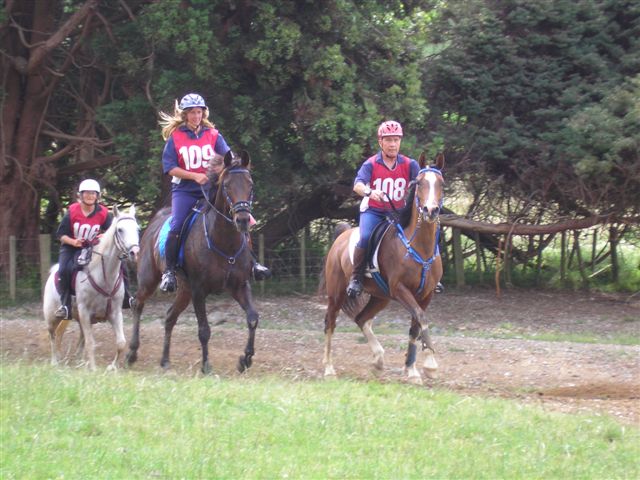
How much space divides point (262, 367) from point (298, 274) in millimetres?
9856

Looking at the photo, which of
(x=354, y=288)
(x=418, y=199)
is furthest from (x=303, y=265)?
(x=418, y=199)

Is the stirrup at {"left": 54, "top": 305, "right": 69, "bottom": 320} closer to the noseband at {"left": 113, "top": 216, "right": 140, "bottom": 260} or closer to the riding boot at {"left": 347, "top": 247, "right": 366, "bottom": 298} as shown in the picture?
the noseband at {"left": 113, "top": 216, "right": 140, "bottom": 260}

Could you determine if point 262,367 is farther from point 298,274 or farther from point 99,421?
point 298,274

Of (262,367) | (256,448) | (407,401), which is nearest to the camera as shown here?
(256,448)

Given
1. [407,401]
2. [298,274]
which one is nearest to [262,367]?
[407,401]

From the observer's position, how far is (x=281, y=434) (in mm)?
8086

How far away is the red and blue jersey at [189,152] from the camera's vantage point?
12.2 m

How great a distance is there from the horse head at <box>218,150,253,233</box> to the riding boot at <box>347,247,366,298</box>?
1.60 meters

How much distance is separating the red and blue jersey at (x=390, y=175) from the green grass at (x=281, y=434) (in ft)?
9.89

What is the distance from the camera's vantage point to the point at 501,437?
8250 mm

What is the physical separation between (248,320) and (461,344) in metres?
4.90

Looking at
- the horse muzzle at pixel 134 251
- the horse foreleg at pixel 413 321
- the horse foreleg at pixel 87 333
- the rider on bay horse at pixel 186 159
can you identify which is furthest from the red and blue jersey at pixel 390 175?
the horse foreleg at pixel 87 333

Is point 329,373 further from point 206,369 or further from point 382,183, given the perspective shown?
point 382,183

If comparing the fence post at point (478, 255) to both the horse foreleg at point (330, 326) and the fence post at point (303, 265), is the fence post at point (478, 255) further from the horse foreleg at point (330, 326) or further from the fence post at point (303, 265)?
the horse foreleg at point (330, 326)
